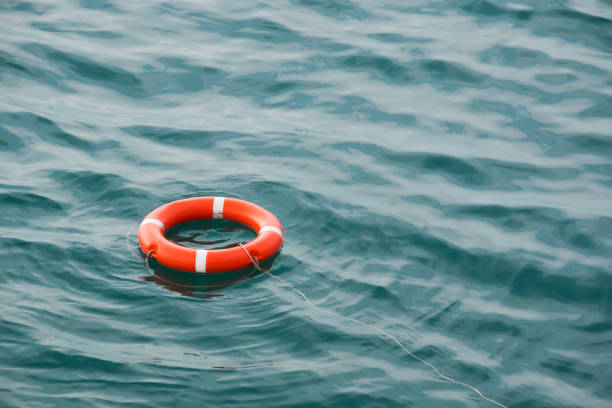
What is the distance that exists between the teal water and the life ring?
0.13 meters

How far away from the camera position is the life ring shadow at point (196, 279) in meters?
4.73

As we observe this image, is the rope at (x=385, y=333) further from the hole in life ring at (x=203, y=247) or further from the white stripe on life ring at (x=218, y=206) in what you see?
the white stripe on life ring at (x=218, y=206)

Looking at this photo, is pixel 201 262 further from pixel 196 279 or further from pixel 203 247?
pixel 203 247

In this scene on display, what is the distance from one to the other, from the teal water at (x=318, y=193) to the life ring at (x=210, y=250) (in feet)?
0.43

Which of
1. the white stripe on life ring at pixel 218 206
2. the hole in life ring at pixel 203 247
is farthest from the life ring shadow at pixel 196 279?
the white stripe on life ring at pixel 218 206

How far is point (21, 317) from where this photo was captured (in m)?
4.24

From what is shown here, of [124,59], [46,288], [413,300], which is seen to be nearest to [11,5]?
[124,59]

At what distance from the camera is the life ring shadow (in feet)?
15.5

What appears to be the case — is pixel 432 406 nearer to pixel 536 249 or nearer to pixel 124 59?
pixel 536 249

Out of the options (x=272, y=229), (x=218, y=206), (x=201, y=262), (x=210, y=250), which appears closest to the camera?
(x=201, y=262)

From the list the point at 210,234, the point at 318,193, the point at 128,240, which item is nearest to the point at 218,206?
the point at 210,234

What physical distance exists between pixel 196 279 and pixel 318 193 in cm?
134

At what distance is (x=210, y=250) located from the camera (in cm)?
494

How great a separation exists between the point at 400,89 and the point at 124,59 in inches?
113
